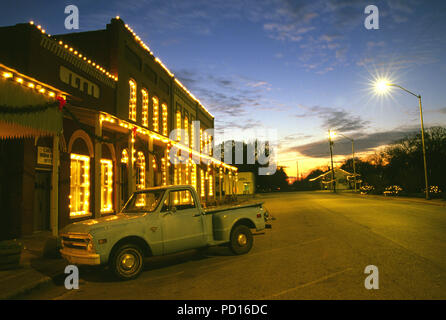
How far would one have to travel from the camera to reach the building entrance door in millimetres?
12703

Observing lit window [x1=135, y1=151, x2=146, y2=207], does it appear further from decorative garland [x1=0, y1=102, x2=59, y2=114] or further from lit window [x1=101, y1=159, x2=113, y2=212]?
decorative garland [x1=0, y1=102, x2=59, y2=114]

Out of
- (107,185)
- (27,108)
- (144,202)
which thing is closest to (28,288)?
(144,202)

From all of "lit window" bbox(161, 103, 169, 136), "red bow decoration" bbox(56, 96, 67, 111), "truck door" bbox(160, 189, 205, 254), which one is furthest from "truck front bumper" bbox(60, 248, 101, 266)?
"lit window" bbox(161, 103, 169, 136)

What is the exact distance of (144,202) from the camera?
26.3 ft

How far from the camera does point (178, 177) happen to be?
28.0 metres

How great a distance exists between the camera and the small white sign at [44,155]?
12.4m

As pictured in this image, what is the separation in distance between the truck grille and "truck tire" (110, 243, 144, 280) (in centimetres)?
60

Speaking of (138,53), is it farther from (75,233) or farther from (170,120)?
(75,233)

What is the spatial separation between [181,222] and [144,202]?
3.34ft

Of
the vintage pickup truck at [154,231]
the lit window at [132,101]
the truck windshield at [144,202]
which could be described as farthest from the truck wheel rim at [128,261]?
the lit window at [132,101]

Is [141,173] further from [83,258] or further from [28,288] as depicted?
[28,288]

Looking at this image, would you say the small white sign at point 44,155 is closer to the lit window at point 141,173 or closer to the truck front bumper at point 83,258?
the truck front bumper at point 83,258
